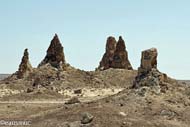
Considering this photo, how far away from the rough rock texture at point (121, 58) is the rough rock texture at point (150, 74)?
50279mm

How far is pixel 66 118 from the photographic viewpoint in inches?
1095

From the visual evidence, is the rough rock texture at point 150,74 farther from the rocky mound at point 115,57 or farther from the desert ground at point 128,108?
the rocky mound at point 115,57

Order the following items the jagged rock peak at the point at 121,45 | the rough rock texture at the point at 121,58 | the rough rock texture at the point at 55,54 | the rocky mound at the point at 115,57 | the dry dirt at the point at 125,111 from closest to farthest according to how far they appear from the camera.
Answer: the dry dirt at the point at 125,111, the rough rock texture at the point at 55,54, the jagged rock peak at the point at 121,45, the rough rock texture at the point at 121,58, the rocky mound at the point at 115,57

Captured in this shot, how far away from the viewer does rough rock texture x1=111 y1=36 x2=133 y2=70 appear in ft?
278

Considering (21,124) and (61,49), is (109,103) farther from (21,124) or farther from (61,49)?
(61,49)

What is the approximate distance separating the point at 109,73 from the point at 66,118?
5612 centimetres

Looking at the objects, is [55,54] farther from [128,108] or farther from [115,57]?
[128,108]

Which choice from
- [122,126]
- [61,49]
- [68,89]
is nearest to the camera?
[122,126]

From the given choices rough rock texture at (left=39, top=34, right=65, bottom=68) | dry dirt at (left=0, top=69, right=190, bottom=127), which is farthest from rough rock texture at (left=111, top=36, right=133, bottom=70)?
dry dirt at (left=0, top=69, right=190, bottom=127)

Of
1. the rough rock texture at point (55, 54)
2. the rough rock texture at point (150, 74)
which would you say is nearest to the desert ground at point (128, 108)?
the rough rock texture at point (150, 74)

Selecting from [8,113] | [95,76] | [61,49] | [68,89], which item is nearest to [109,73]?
[95,76]

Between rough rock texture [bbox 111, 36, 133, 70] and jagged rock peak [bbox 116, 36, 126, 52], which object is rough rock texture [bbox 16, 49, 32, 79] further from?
rough rock texture [bbox 111, 36, 133, 70]

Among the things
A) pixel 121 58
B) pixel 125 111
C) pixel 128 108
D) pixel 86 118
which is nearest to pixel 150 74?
pixel 128 108

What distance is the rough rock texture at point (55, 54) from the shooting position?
76688 millimetres
